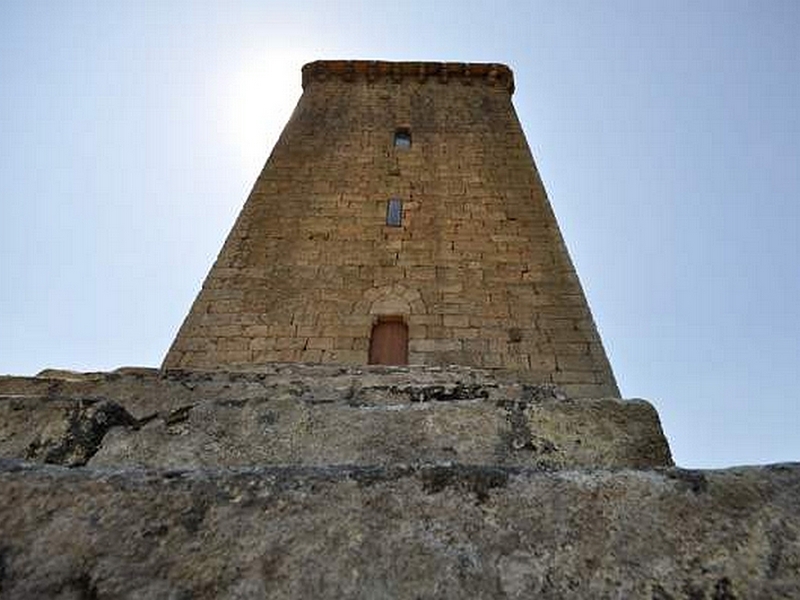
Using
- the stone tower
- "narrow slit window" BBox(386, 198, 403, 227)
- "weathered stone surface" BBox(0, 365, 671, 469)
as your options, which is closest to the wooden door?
the stone tower

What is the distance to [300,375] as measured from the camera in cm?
381

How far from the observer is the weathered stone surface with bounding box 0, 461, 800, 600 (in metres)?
1.23

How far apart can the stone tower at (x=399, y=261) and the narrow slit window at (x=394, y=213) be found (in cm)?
2

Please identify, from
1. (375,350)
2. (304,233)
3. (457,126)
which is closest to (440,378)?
(375,350)

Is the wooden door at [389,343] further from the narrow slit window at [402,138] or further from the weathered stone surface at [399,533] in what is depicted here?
the weathered stone surface at [399,533]

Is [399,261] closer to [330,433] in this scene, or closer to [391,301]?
[391,301]

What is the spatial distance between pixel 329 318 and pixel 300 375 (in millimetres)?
3140

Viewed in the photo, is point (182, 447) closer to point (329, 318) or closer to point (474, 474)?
point (474, 474)

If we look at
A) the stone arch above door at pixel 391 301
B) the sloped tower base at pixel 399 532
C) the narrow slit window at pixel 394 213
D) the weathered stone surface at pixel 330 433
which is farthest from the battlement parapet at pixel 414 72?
the sloped tower base at pixel 399 532

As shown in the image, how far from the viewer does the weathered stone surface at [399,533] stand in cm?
123

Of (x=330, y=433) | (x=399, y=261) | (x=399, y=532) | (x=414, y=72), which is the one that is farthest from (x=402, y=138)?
(x=399, y=532)

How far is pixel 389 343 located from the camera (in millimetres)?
6785

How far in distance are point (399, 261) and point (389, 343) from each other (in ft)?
4.42

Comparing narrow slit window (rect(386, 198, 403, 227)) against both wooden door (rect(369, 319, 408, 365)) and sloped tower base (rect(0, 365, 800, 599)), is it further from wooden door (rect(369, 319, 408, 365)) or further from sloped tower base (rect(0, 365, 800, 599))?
sloped tower base (rect(0, 365, 800, 599))
